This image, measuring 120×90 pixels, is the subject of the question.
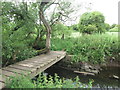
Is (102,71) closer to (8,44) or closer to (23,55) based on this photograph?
(23,55)

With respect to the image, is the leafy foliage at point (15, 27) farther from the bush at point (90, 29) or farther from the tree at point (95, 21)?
the tree at point (95, 21)

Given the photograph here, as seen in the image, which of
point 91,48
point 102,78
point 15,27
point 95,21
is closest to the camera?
point 15,27

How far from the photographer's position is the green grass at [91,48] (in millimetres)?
5621

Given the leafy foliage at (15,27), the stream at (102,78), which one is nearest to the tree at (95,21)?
the stream at (102,78)

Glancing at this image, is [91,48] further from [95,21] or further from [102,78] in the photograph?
[95,21]

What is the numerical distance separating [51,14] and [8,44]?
3184 millimetres

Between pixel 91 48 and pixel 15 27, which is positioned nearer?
pixel 15 27

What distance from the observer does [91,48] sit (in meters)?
6.00

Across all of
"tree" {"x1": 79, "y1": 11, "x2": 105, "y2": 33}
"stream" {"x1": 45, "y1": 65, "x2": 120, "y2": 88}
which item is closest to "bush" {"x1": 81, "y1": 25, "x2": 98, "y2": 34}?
"tree" {"x1": 79, "y1": 11, "x2": 105, "y2": 33}

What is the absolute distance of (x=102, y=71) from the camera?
5016 mm

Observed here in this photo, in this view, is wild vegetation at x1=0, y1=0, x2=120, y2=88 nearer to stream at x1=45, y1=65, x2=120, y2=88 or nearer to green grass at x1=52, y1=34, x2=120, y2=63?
green grass at x1=52, y1=34, x2=120, y2=63

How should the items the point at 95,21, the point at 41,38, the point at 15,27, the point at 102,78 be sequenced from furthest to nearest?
the point at 95,21 → the point at 41,38 → the point at 102,78 → the point at 15,27

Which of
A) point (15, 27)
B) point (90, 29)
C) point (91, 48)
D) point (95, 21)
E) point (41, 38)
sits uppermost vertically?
point (95, 21)

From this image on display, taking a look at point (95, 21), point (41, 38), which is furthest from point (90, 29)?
point (41, 38)
